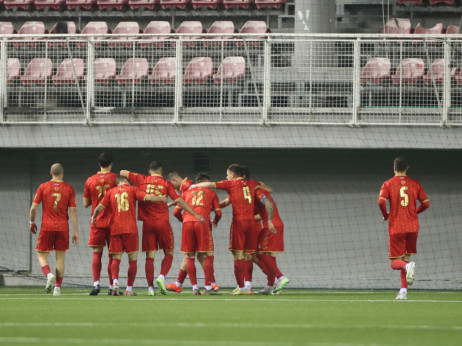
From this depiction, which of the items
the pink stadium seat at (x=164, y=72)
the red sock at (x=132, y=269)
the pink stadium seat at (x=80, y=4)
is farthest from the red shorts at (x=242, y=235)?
the pink stadium seat at (x=80, y=4)

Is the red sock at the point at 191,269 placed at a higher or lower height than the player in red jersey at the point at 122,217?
lower

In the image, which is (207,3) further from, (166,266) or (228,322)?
(228,322)

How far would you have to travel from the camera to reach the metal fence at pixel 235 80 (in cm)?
1691

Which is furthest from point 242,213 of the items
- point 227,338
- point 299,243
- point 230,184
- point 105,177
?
point 227,338

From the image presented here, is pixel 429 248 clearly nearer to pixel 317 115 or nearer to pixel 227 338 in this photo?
pixel 317 115

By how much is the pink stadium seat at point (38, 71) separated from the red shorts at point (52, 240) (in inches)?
201

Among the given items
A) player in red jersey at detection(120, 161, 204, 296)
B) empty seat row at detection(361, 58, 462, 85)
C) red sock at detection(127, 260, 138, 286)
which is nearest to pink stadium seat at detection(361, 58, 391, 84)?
empty seat row at detection(361, 58, 462, 85)

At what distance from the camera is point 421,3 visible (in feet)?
71.9

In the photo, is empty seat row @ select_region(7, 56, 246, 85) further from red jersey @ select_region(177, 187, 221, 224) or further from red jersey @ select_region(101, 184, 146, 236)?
red jersey @ select_region(101, 184, 146, 236)

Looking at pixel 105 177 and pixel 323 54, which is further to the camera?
pixel 323 54

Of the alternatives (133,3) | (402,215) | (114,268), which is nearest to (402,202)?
(402,215)

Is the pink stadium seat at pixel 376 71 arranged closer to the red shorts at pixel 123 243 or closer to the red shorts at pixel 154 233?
the red shorts at pixel 154 233

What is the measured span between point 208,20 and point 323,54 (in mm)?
6182

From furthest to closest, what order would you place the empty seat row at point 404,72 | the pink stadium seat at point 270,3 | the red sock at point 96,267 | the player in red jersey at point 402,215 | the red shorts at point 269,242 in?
1. the pink stadium seat at point 270,3
2. the empty seat row at point 404,72
3. the red shorts at point 269,242
4. the red sock at point 96,267
5. the player in red jersey at point 402,215
